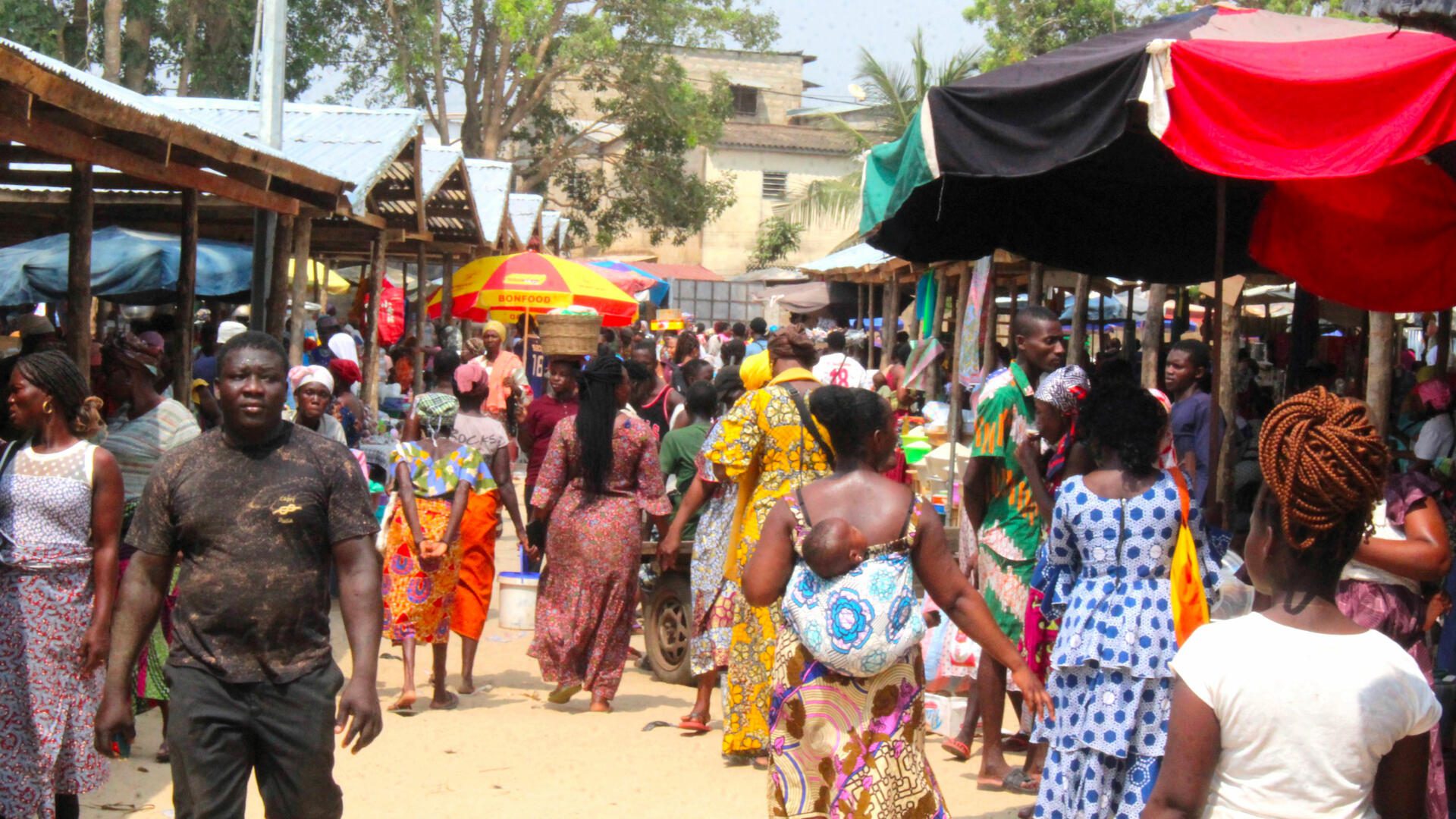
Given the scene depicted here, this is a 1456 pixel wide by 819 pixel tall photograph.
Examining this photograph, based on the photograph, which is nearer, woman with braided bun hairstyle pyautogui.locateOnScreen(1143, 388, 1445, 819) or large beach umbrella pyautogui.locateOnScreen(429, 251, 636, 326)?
woman with braided bun hairstyle pyautogui.locateOnScreen(1143, 388, 1445, 819)

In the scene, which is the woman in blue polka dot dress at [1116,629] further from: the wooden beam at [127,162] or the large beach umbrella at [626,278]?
the large beach umbrella at [626,278]

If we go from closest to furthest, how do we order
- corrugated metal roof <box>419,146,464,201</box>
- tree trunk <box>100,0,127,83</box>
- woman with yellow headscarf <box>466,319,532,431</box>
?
corrugated metal roof <box>419,146,464,201</box> → woman with yellow headscarf <box>466,319,532,431</box> → tree trunk <box>100,0,127,83</box>

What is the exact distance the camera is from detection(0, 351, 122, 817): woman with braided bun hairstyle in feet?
17.3

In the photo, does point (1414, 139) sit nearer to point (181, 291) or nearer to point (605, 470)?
point (605, 470)

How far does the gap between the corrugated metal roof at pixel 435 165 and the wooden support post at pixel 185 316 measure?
17.3 feet

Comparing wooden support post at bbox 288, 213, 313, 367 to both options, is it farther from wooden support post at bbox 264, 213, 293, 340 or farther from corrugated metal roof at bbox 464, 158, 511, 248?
corrugated metal roof at bbox 464, 158, 511, 248

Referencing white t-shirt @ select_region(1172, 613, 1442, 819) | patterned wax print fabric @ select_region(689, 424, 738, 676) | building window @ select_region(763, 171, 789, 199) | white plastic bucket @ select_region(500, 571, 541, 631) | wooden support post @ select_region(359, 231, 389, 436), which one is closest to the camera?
white t-shirt @ select_region(1172, 613, 1442, 819)

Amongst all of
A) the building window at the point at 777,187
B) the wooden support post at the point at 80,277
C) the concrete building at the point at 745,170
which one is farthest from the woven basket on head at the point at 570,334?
the building window at the point at 777,187

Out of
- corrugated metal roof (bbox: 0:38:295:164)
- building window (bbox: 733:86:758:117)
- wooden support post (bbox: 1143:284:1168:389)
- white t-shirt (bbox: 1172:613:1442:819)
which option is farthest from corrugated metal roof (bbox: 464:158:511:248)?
building window (bbox: 733:86:758:117)

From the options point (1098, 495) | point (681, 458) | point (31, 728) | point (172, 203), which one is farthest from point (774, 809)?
point (172, 203)

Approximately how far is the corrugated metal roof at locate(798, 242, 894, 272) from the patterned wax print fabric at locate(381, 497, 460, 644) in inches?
377

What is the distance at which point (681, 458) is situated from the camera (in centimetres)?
866

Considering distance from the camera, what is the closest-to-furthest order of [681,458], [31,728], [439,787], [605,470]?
1. [31,728]
2. [439,787]
3. [605,470]
4. [681,458]

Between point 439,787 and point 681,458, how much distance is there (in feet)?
8.81
